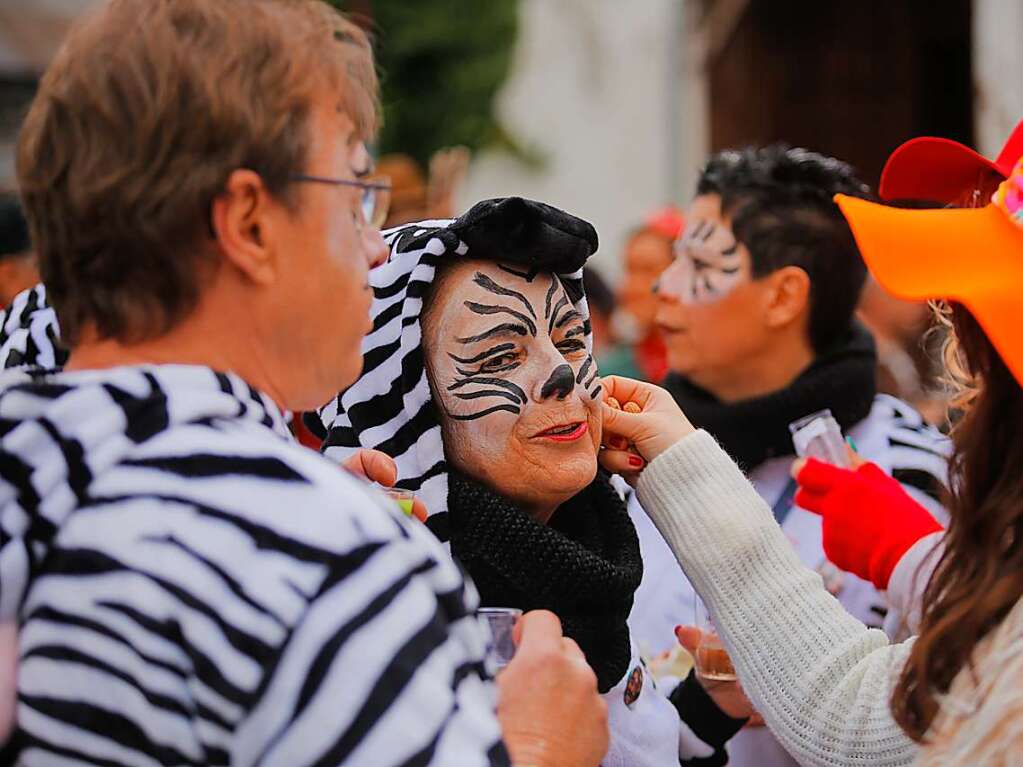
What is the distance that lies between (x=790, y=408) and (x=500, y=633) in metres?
2.10

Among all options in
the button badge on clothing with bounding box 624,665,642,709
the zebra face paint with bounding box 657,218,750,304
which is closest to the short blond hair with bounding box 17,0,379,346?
the button badge on clothing with bounding box 624,665,642,709

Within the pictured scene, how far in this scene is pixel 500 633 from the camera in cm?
155

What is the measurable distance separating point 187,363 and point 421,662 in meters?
0.41

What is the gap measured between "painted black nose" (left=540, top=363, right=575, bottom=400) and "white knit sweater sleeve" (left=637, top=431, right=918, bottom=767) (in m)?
0.22

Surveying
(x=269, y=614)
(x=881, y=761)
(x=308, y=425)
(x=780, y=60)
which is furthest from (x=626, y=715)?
(x=780, y=60)

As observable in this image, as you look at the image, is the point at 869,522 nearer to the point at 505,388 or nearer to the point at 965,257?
the point at 505,388

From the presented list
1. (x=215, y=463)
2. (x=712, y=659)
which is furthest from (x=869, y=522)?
(x=215, y=463)

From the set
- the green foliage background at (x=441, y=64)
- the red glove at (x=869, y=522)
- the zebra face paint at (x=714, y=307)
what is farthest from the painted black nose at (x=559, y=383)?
the green foliage background at (x=441, y=64)

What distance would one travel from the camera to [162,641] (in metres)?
1.19

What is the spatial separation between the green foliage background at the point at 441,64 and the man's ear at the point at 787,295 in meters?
9.41

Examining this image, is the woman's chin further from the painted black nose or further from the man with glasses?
the man with glasses

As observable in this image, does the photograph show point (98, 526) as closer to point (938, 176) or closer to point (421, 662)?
point (421, 662)

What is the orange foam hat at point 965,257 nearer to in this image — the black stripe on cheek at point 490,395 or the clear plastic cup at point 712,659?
the black stripe on cheek at point 490,395

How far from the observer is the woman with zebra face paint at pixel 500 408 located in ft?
7.07
